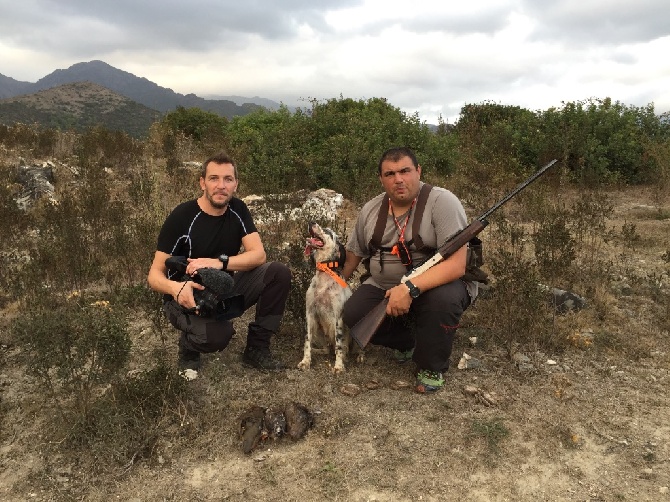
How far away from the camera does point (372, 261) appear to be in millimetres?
3832

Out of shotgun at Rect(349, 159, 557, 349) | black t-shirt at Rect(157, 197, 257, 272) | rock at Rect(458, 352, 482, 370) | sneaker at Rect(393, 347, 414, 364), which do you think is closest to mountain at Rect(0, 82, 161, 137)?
black t-shirt at Rect(157, 197, 257, 272)

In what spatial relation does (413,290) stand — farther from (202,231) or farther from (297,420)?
(202,231)

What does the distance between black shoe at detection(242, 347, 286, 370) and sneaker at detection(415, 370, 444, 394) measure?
3.48 feet

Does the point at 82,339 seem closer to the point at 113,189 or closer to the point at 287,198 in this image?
the point at 287,198

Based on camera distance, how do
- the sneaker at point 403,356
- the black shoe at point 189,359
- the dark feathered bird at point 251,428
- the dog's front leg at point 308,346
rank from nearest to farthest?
the dark feathered bird at point 251,428
the black shoe at point 189,359
the dog's front leg at point 308,346
the sneaker at point 403,356

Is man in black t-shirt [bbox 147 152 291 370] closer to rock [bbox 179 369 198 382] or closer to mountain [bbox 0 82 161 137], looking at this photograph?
rock [bbox 179 369 198 382]

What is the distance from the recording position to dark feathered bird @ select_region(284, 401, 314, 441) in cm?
298

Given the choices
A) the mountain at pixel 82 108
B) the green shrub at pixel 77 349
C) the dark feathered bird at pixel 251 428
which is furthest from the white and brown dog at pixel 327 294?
the mountain at pixel 82 108

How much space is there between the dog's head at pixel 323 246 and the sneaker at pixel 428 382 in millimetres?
1088

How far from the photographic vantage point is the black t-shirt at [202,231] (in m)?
3.54

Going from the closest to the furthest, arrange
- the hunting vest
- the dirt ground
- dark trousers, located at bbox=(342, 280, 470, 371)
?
the dirt ground → dark trousers, located at bbox=(342, 280, 470, 371) → the hunting vest

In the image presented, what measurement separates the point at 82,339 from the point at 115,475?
87 centimetres

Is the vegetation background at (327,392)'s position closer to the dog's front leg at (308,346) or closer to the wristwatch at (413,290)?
the dog's front leg at (308,346)

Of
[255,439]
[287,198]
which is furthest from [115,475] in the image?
[287,198]
